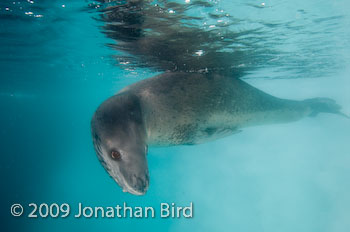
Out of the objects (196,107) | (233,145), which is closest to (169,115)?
(196,107)

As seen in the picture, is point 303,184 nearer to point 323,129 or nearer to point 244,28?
point 323,129

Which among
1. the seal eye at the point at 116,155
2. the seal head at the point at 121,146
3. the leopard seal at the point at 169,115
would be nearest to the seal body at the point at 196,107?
the leopard seal at the point at 169,115

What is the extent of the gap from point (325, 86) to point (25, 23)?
18.7 m

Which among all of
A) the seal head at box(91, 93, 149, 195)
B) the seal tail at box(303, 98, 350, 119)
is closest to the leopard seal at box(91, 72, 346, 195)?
the seal head at box(91, 93, 149, 195)

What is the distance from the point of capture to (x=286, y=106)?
19.5 feet

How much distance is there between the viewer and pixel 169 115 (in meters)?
3.51

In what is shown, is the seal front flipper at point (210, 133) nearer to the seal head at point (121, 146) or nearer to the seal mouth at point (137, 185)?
the seal head at point (121, 146)

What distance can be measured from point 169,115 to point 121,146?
57.3 inches

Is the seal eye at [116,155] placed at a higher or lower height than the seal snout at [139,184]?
higher

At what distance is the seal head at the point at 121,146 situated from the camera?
6.65 ft

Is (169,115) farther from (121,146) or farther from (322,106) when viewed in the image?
(322,106)

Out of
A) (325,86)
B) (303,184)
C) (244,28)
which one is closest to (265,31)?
(244,28)

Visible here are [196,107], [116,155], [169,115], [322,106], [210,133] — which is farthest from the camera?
[322,106]

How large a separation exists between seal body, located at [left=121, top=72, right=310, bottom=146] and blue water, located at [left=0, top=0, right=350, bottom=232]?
5.86ft
